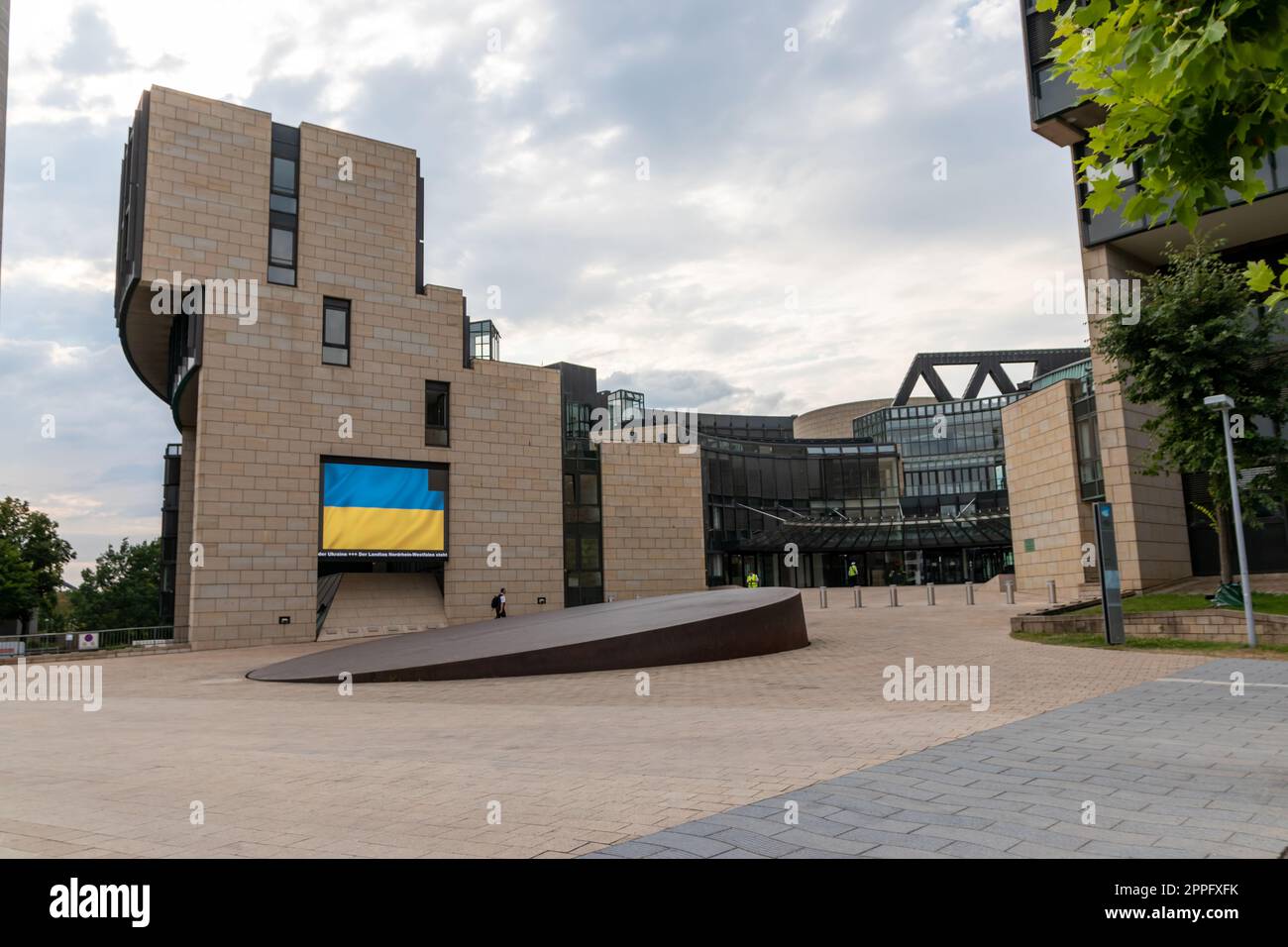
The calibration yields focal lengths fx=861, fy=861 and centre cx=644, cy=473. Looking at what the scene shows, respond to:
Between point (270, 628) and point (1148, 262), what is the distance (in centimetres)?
3431

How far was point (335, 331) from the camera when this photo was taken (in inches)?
1336

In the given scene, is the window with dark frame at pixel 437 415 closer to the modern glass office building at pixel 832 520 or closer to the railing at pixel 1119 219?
the modern glass office building at pixel 832 520

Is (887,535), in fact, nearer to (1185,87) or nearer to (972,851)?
(1185,87)

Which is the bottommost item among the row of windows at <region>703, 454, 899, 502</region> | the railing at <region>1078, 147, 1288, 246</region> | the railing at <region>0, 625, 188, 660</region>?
the railing at <region>0, 625, 188, 660</region>

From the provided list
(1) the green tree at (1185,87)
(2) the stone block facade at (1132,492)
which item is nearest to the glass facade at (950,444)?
(2) the stone block facade at (1132,492)

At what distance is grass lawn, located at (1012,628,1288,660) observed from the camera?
50.4ft

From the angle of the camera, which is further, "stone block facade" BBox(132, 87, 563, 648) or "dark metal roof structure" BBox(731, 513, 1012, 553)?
"dark metal roof structure" BBox(731, 513, 1012, 553)

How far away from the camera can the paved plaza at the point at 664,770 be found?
15.2ft

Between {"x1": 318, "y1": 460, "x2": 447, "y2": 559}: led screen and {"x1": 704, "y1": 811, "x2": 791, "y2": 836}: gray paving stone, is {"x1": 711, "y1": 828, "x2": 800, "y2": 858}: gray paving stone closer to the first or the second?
{"x1": 704, "y1": 811, "x2": 791, "y2": 836}: gray paving stone

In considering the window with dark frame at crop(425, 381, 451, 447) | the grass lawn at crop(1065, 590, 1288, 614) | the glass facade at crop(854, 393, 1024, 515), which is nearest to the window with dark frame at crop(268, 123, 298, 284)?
the window with dark frame at crop(425, 381, 451, 447)

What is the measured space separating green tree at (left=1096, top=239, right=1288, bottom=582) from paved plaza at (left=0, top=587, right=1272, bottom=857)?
857cm

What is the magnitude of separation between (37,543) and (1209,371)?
63744 mm
